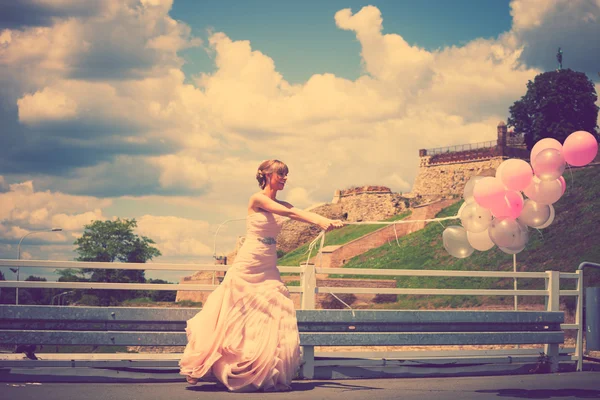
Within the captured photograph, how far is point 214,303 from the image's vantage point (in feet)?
24.2

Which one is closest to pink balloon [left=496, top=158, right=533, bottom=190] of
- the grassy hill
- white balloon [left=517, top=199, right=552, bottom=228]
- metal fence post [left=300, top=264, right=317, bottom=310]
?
white balloon [left=517, top=199, right=552, bottom=228]

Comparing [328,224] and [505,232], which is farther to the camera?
Answer: [505,232]

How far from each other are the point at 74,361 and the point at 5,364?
26.7 inches

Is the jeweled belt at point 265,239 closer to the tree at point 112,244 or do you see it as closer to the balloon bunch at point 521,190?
the balloon bunch at point 521,190

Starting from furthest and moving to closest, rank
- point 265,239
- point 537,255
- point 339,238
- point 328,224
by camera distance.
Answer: point 339,238
point 537,255
point 265,239
point 328,224

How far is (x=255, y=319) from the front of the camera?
287 inches

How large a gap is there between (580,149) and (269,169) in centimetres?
325

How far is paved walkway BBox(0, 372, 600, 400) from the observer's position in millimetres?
6605

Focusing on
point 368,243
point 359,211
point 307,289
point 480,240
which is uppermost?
point 359,211

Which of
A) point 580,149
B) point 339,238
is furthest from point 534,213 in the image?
point 339,238

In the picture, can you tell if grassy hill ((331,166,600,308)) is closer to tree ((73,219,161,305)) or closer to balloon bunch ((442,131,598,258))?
balloon bunch ((442,131,598,258))

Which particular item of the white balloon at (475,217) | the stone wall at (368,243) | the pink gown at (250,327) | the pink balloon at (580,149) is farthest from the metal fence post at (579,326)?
the stone wall at (368,243)

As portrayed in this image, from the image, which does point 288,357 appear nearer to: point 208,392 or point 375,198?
point 208,392

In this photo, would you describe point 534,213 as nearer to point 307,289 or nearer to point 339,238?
point 307,289
